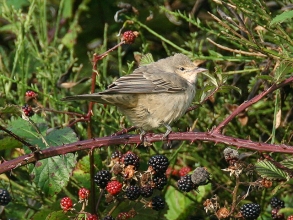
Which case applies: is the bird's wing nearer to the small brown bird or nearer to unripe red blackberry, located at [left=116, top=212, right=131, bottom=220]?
the small brown bird

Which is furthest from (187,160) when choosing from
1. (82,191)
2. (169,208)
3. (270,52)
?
(82,191)

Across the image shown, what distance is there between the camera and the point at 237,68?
4328mm

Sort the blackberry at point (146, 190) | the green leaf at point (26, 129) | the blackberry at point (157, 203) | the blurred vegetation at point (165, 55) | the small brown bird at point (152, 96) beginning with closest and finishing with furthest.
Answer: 1. the blackberry at point (146, 190)
2. the blackberry at point (157, 203)
3. the green leaf at point (26, 129)
4. the blurred vegetation at point (165, 55)
5. the small brown bird at point (152, 96)

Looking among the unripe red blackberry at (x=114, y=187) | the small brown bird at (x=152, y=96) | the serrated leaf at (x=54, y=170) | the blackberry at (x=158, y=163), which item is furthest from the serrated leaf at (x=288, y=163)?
the serrated leaf at (x=54, y=170)

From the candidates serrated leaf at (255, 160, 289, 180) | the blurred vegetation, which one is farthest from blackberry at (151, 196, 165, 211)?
serrated leaf at (255, 160, 289, 180)

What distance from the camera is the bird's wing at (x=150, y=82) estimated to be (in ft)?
12.8

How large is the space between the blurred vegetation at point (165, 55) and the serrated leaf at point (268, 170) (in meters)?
0.50

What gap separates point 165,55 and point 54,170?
2040 mm

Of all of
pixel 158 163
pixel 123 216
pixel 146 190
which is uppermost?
pixel 158 163

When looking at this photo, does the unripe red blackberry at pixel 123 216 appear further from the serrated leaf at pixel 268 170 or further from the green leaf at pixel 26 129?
the serrated leaf at pixel 268 170

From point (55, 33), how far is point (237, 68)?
1.55 m

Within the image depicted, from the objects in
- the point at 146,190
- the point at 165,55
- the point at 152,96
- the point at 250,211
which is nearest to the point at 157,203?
the point at 146,190

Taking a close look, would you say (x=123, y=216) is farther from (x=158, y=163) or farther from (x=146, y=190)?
(x=158, y=163)

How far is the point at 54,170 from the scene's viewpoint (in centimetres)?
336
